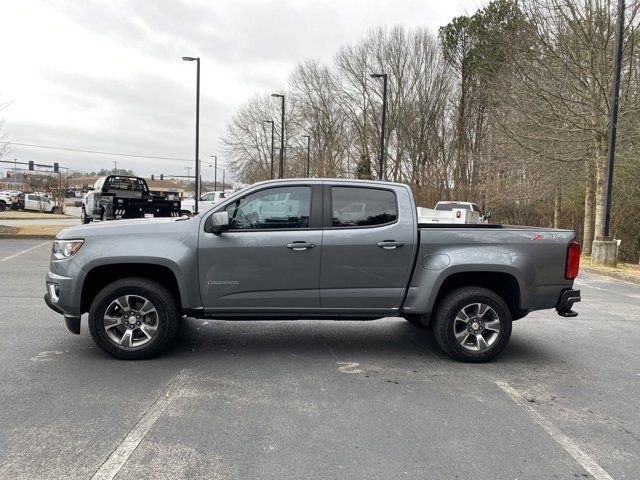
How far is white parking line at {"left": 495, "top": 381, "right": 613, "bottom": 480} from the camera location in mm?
3133

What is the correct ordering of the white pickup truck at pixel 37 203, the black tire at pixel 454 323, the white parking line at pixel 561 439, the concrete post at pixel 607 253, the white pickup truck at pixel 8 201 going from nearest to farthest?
the white parking line at pixel 561 439, the black tire at pixel 454 323, the concrete post at pixel 607 253, the white pickup truck at pixel 37 203, the white pickup truck at pixel 8 201

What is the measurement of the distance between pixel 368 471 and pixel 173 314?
2.62m

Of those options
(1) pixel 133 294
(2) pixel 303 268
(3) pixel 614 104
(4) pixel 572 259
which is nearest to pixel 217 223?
(2) pixel 303 268

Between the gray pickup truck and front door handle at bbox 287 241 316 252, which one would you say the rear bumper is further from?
front door handle at bbox 287 241 316 252

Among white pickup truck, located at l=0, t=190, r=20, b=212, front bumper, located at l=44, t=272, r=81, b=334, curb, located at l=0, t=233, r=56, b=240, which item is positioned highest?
white pickup truck, located at l=0, t=190, r=20, b=212

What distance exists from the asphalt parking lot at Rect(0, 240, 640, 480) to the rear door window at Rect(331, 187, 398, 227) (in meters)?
1.42

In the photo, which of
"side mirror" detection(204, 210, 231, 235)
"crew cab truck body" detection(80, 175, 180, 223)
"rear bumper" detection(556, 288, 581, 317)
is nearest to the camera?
"side mirror" detection(204, 210, 231, 235)

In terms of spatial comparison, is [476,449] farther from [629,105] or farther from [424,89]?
[424,89]

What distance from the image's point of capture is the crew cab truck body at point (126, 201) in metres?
18.2

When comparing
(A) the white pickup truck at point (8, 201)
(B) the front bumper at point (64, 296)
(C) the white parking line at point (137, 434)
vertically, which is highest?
(A) the white pickup truck at point (8, 201)

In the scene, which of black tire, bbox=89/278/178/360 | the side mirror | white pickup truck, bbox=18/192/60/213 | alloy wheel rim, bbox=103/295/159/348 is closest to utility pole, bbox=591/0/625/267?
the side mirror

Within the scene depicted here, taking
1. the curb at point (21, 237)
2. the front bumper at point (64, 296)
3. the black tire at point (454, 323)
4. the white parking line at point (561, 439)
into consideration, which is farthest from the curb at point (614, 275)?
the curb at point (21, 237)

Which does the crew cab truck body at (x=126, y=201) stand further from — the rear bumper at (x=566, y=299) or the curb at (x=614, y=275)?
the rear bumper at (x=566, y=299)

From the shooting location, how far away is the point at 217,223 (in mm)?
4824
